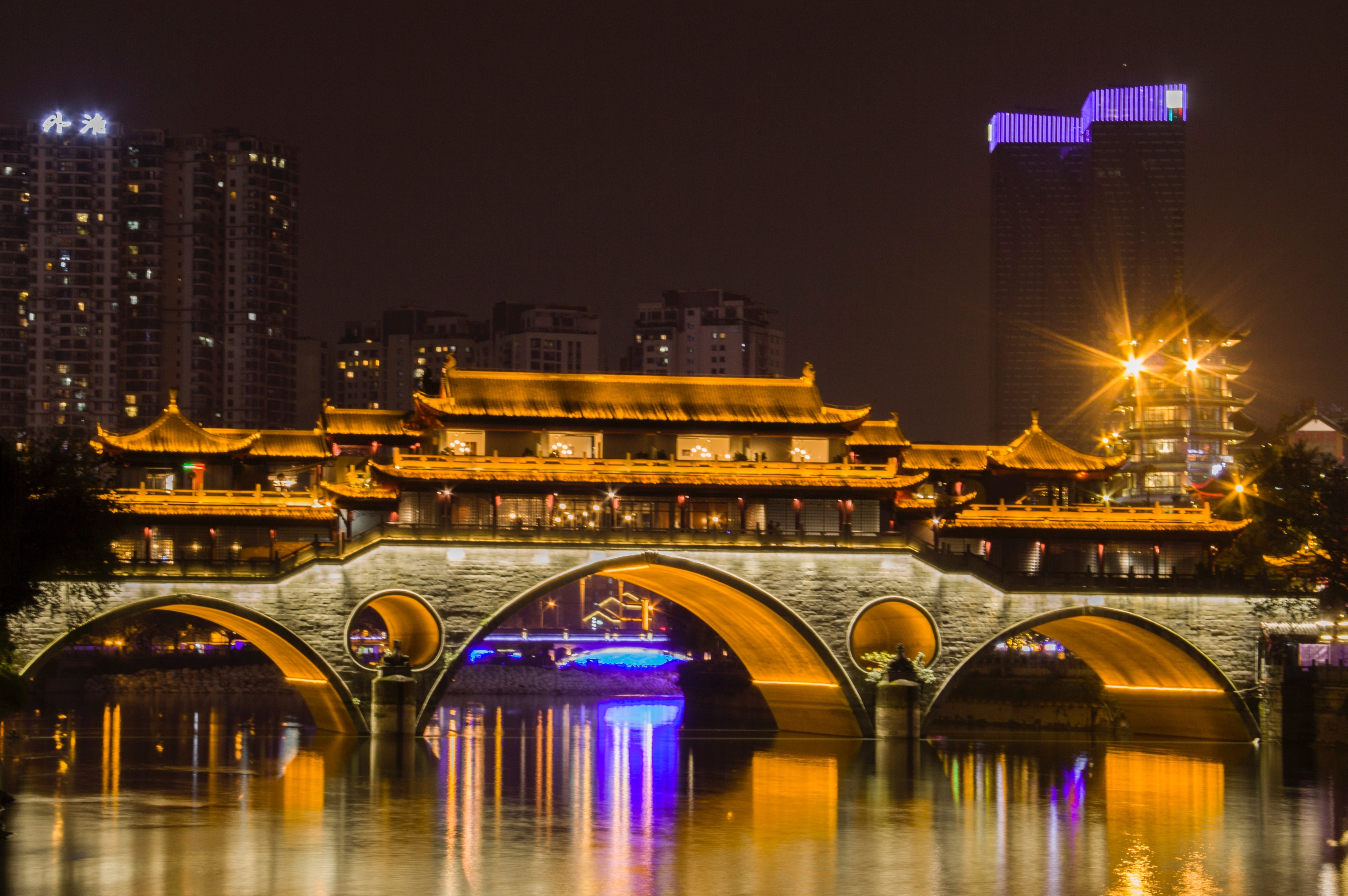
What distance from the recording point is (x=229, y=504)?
165 feet

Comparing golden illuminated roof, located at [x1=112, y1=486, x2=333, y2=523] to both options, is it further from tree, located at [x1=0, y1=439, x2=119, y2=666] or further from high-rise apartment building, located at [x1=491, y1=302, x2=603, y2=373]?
high-rise apartment building, located at [x1=491, y1=302, x2=603, y2=373]

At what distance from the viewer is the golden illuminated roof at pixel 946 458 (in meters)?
58.2

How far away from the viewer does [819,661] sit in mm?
51000

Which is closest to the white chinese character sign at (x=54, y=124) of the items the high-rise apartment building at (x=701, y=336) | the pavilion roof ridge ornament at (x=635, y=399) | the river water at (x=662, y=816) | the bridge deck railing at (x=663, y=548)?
the high-rise apartment building at (x=701, y=336)

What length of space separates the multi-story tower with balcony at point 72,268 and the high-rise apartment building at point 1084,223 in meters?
108

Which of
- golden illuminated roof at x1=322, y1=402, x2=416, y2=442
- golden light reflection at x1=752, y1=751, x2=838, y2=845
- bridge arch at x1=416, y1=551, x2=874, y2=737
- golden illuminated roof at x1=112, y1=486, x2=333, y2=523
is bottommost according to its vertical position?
golden light reflection at x1=752, y1=751, x2=838, y2=845

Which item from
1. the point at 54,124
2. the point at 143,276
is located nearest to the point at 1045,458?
the point at 143,276

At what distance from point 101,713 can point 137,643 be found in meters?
22.3

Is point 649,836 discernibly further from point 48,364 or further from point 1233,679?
point 48,364

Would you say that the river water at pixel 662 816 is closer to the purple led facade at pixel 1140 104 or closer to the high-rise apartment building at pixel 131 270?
the high-rise apartment building at pixel 131 270

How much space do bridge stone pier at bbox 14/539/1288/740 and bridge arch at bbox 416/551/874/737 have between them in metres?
0.07

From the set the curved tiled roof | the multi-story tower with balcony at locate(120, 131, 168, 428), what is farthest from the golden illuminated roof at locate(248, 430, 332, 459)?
the multi-story tower with balcony at locate(120, 131, 168, 428)

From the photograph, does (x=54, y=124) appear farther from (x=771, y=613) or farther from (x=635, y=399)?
(x=771, y=613)

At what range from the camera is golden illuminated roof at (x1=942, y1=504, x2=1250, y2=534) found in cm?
5372
